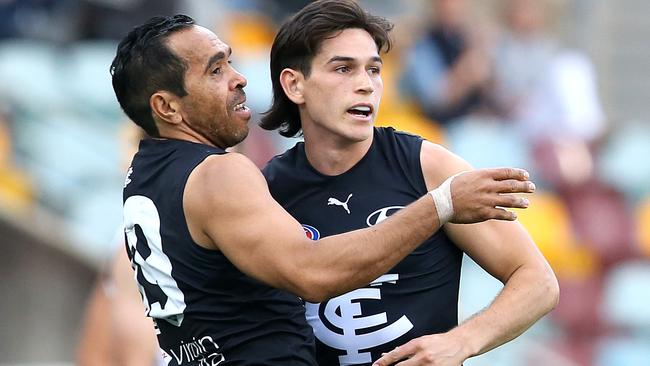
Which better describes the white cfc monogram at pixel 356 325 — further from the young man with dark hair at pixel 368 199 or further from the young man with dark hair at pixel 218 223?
the young man with dark hair at pixel 218 223

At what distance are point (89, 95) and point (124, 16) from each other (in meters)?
0.67

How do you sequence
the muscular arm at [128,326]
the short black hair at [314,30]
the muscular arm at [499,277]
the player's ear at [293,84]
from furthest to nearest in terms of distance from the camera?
the muscular arm at [128,326], the player's ear at [293,84], the short black hair at [314,30], the muscular arm at [499,277]

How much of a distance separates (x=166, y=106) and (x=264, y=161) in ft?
17.4

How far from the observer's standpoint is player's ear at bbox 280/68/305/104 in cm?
463

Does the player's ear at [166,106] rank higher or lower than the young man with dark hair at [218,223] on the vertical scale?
higher

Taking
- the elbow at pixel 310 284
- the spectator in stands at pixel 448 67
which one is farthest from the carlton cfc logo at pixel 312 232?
the spectator in stands at pixel 448 67

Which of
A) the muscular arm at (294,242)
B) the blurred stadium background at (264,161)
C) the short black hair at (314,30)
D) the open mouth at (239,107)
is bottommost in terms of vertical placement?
the muscular arm at (294,242)

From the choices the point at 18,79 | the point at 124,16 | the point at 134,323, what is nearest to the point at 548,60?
the point at 124,16

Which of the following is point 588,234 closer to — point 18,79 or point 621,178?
point 621,178

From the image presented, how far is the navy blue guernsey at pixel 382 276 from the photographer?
14.4 feet

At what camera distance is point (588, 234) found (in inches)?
420

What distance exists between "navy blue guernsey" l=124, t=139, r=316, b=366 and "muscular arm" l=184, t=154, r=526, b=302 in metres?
0.16

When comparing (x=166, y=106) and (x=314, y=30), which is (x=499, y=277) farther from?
(x=166, y=106)

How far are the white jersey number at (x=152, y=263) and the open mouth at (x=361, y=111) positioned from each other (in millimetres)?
788
